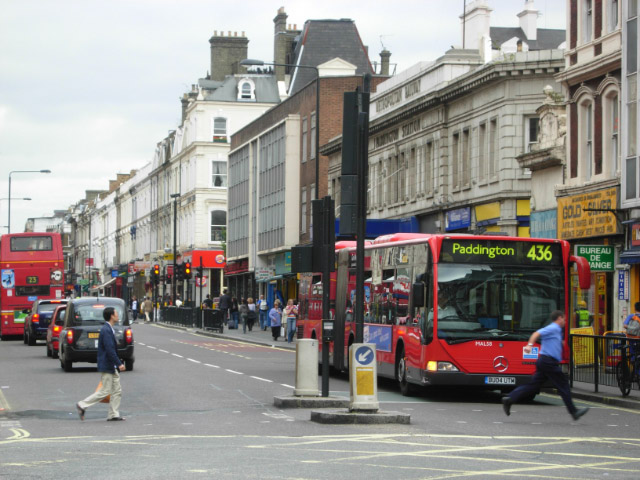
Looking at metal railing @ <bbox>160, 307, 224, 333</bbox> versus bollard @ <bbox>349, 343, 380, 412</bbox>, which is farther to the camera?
metal railing @ <bbox>160, 307, 224, 333</bbox>

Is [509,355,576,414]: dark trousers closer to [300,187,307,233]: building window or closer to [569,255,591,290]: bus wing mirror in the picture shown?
[569,255,591,290]: bus wing mirror

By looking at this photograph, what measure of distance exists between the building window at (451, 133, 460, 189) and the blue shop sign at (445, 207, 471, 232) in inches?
40.4

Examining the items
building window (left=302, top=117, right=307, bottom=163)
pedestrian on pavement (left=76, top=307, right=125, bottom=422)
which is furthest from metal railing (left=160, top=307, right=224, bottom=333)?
pedestrian on pavement (left=76, top=307, right=125, bottom=422)

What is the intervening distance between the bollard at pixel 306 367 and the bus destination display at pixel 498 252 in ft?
11.4

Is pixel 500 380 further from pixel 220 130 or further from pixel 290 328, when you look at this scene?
pixel 220 130

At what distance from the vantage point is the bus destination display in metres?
22.1

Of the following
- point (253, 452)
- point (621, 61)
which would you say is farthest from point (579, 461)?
point (621, 61)

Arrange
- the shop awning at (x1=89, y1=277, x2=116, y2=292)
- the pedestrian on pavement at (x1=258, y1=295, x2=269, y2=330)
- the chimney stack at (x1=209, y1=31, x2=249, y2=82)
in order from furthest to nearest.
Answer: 1. the shop awning at (x1=89, y1=277, x2=116, y2=292)
2. the chimney stack at (x1=209, y1=31, x2=249, y2=82)
3. the pedestrian on pavement at (x1=258, y1=295, x2=269, y2=330)

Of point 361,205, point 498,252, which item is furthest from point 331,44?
point 361,205

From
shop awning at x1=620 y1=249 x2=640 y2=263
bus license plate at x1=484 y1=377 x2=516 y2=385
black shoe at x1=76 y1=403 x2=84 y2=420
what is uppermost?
shop awning at x1=620 y1=249 x2=640 y2=263

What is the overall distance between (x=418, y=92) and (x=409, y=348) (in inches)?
1053

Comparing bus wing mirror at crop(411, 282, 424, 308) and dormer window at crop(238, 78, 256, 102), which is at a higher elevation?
dormer window at crop(238, 78, 256, 102)

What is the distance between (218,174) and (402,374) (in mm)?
72586

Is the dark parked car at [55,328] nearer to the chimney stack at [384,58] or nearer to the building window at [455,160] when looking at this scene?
the building window at [455,160]
